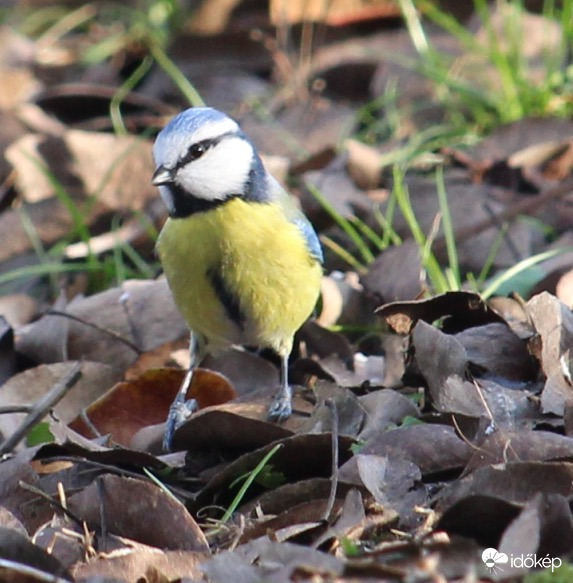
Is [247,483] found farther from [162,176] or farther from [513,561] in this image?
[162,176]

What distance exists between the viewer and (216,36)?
6660 mm

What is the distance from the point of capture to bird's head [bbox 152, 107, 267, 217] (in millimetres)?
3537

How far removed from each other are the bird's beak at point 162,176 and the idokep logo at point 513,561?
1.67 m

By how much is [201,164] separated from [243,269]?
1.17 feet

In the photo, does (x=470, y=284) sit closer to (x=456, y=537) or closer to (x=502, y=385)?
(x=502, y=385)

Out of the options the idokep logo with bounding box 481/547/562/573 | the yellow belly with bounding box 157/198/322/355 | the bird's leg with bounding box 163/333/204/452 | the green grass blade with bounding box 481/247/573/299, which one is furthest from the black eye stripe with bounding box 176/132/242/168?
the idokep logo with bounding box 481/547/562/573

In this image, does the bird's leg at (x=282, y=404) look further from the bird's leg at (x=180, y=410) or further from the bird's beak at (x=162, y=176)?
the bird's beak at (x=162, y=176)

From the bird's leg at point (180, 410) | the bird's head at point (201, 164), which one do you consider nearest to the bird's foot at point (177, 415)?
the bird's leg at point (180, 410)

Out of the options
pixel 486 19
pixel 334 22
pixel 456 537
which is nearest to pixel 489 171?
pixel 486 19

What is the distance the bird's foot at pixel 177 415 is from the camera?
3.16 meters

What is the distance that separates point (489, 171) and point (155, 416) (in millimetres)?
2074

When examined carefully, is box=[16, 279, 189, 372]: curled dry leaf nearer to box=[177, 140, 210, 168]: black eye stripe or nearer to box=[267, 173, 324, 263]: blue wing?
box=[267, 173, 324, 263]: blue wing

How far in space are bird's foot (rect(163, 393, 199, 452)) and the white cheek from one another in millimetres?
658

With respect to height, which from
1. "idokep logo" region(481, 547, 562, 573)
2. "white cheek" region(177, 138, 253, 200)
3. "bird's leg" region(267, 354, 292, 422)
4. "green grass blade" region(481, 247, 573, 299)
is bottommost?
"green grass blade" region(481, 247, 573, 299)
